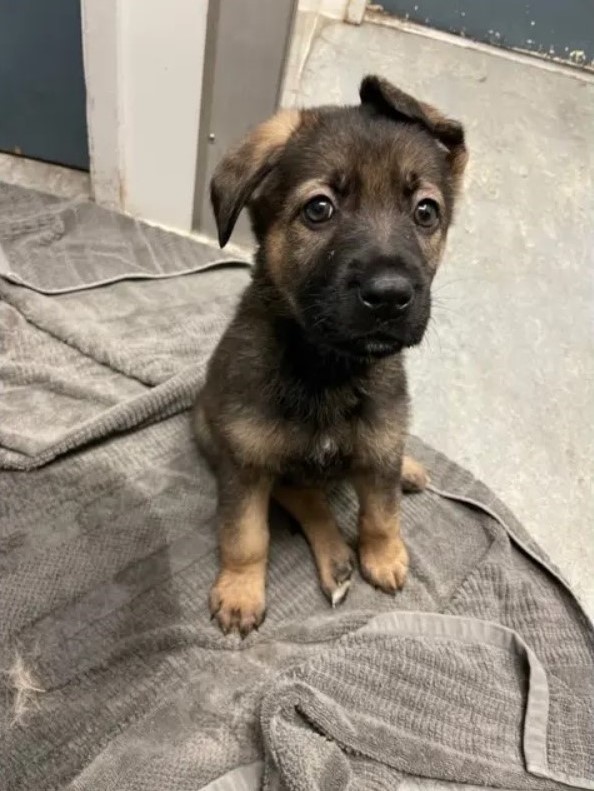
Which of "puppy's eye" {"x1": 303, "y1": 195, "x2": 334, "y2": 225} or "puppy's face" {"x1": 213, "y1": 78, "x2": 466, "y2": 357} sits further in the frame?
"puppy's eye" {"x1": 303, "y1": 195, "x2": 334, "y2": 225}

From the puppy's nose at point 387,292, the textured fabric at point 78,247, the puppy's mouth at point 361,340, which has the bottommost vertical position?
the textured fabric at point 78,247

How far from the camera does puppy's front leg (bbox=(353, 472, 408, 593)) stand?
2121 mm

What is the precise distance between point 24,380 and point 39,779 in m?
1.33

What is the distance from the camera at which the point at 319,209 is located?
5.72ft

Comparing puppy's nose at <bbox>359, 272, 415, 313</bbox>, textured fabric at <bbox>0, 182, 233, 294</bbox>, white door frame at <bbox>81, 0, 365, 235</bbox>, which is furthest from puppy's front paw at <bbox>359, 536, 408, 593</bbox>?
white door frame at <bbox>81, 0, 365, 235</bbox>

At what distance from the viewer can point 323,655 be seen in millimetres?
1951

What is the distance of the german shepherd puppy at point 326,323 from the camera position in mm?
1659

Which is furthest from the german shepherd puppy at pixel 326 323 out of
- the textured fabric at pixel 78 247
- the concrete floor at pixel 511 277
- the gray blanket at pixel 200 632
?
the textured fabric at pixel 78 247

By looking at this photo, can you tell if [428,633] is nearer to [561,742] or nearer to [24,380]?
[561,742]

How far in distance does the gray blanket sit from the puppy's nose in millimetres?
891

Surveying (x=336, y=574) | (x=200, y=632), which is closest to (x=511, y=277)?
(x=336, y=574)

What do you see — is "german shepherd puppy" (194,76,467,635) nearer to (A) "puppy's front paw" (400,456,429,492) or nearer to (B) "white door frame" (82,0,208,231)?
(A) "puppy's front paw" (400,456,429,492)

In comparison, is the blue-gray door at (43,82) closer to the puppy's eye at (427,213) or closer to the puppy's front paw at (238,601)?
the puppy's eye at (427,213)

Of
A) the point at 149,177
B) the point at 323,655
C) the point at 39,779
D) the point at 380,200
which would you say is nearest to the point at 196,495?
the point at 323,655
